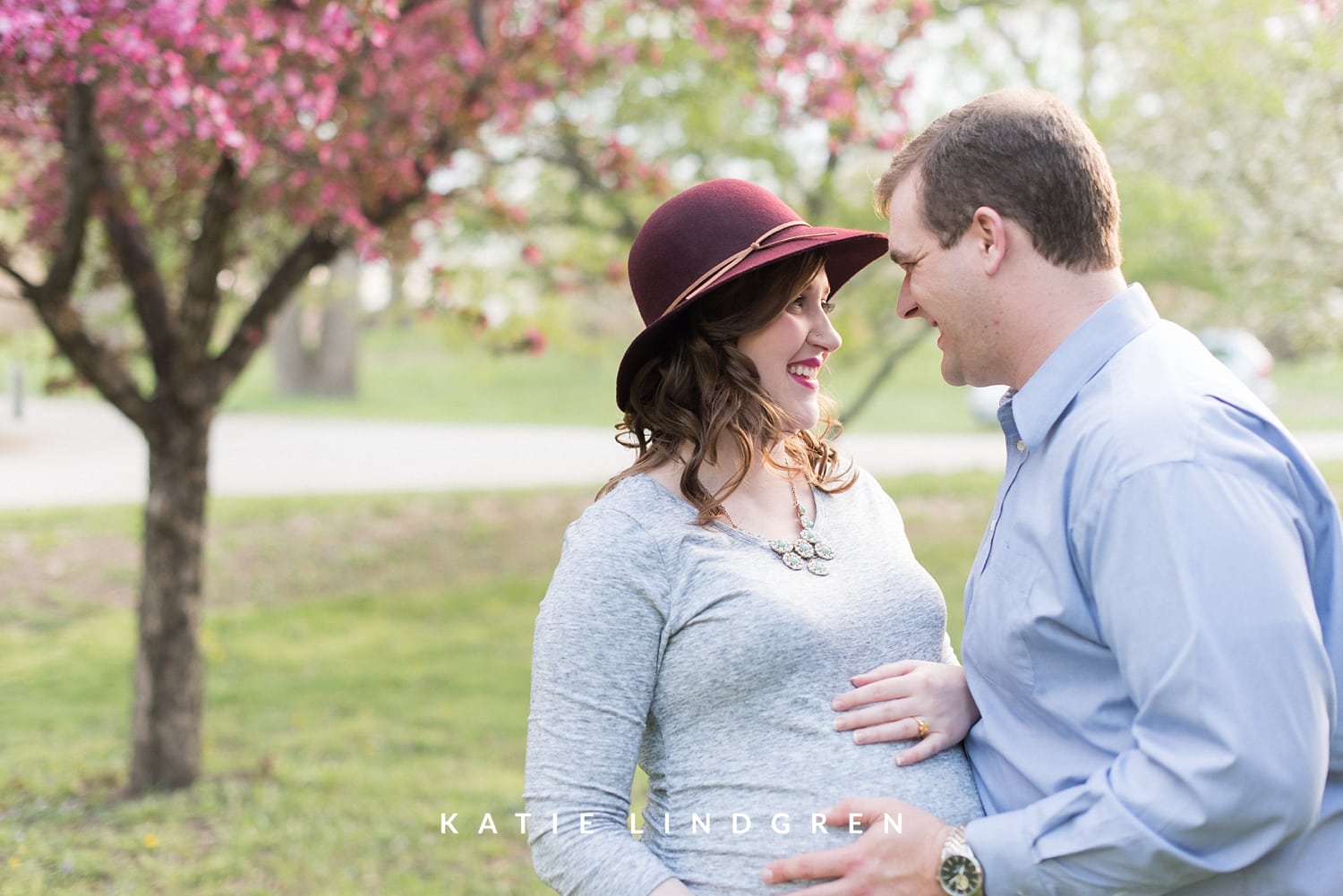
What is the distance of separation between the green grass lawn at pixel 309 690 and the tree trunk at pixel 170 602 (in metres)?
0.23

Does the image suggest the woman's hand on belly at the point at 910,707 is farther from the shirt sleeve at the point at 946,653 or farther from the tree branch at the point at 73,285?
the tree branch at the point at 73,285

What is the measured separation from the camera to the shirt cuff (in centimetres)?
166

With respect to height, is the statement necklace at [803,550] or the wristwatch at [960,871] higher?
the statement necklace at [803,550]

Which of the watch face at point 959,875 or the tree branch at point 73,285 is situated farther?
the tree branch at point 73,285

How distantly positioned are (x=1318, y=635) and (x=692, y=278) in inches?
45.6

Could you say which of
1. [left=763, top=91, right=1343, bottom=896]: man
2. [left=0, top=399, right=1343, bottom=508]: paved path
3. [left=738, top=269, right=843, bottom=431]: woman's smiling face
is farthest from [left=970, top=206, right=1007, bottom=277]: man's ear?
[left=0, top=399, right=1343, bottom=508]: paved path

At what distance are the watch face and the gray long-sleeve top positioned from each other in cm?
21

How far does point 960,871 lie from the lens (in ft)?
5.70

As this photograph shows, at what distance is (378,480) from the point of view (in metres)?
13.8

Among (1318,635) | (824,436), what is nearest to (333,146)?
(824,436)

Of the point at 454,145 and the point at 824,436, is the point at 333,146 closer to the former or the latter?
the point at 454,145

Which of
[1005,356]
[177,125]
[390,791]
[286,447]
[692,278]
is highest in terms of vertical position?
[177,125]

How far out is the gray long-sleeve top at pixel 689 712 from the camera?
6.23 ft

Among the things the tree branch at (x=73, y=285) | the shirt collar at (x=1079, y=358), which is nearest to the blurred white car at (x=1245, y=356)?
the tree branch at (x=73, y=285)
